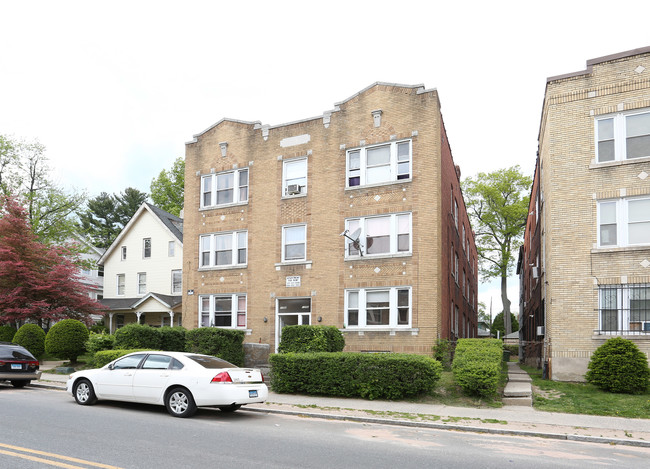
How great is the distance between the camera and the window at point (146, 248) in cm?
3691

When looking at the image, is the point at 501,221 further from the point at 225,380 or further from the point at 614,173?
the point at 225,380

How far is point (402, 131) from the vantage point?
21578 millimetres

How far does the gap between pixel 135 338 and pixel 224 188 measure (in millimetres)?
8464

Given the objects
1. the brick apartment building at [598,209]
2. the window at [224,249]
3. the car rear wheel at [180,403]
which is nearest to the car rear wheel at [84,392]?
the car rear wheel at [180,403]

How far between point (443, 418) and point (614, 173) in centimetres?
1043

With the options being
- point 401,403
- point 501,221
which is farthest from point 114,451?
point 501,221

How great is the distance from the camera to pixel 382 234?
21.7 meters

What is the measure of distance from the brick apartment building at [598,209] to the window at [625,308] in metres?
0.03

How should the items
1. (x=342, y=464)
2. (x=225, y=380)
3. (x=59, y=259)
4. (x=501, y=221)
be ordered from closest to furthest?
(x=342, y=464), (x=225, y=380), (x=59, y=259), (x=501, y=221)

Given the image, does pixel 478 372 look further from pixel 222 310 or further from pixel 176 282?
pixel 176 282

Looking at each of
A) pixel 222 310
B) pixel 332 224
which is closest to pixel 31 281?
pixel 222 310

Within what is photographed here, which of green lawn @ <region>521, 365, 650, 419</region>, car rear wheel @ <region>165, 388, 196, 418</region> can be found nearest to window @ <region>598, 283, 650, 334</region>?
green lawn @ <region>521, 365, 650, 419</region>

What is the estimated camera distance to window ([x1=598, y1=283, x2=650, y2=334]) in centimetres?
1653

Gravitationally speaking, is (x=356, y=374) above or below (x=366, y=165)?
below
